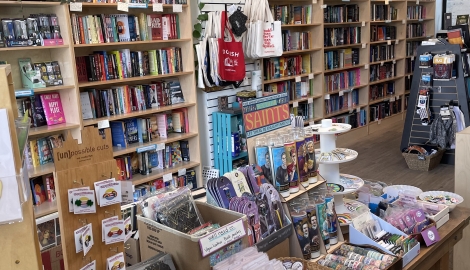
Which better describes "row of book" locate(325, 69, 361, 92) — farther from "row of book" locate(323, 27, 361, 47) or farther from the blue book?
the blue book

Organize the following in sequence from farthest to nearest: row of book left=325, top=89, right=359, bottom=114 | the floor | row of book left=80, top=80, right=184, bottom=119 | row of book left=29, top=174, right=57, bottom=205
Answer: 1. row of book left=325, top=89, right=359, bottom=114
2. the floor
3. row of book left=80, top=80, right=184, bottom=119
4. row of book left=29, top=174, right=57, bottom=205

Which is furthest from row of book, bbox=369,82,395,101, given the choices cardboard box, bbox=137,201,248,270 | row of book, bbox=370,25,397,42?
cardboard box, bbox=137,201,248,270

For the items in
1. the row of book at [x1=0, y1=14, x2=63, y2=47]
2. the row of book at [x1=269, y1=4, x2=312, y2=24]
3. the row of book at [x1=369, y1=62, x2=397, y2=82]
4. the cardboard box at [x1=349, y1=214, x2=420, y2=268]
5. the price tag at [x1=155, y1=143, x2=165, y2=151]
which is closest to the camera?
the cardboard box at [x1=349, y1=214, x2=420, y2=268]

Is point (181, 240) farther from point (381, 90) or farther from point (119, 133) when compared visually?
point (381, 90)

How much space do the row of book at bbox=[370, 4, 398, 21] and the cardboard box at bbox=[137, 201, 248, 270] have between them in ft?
20.3

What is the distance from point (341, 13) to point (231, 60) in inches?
113

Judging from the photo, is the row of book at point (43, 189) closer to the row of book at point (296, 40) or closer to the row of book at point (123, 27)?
the row of book at point (123, 27)

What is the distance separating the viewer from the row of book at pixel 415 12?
8028mm

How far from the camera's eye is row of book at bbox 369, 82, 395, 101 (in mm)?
7494

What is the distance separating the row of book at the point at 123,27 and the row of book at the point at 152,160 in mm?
1047

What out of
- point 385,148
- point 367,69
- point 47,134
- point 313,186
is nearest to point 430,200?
point 313,186

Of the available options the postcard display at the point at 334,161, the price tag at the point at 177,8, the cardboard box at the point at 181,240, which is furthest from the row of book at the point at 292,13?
the cardboard box at the point at 181,240

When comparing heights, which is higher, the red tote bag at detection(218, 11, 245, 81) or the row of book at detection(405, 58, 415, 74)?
the red tote bag at detection(218, 11, 245, 81)

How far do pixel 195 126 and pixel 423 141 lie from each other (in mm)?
2898
